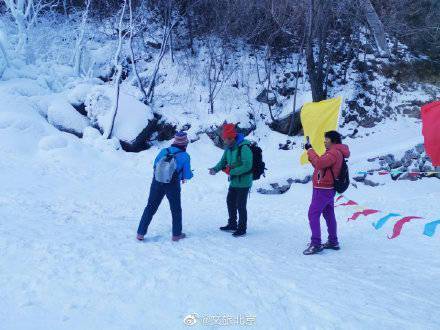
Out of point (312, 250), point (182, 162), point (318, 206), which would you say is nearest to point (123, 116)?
point (182, 162)

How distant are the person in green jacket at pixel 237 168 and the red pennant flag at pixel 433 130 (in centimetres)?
298

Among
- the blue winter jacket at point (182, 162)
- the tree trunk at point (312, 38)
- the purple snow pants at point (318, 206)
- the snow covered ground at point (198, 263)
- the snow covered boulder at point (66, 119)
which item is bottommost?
the snow covered ground at point (198, 263)

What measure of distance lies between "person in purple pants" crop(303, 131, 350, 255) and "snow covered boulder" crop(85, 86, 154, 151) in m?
8.93

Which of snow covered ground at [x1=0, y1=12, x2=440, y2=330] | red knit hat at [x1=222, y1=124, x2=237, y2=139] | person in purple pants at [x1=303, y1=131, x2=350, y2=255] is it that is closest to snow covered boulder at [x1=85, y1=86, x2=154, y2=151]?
snow covered ground at [x1=0, y1=12, x2=440, y2=330]

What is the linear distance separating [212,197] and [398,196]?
4347 mm

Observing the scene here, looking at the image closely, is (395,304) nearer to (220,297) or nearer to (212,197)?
(220,297)

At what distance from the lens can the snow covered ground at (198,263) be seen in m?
3.43

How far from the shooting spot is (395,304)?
3.81 meters

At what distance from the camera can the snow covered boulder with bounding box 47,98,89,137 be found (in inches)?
535

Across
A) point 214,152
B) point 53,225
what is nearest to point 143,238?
point 53,225

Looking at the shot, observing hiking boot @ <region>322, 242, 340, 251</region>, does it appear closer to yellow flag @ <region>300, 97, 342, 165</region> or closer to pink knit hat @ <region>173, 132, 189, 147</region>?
yellow flag @ <region>300, 97, 342, 165</region>

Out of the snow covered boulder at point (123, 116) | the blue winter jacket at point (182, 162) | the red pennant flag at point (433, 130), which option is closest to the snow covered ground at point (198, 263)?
the blue winter jacket at point (182, 162)

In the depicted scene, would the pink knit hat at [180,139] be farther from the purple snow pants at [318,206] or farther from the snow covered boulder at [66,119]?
the snow covered boulder at [66,119]

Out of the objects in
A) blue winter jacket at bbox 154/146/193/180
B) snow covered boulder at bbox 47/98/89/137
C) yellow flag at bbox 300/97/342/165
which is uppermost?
snow covered boulder at bbox 47/98/89/137
